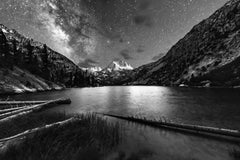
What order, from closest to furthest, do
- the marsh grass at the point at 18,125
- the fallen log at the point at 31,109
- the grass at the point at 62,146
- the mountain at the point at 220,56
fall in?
1. the grass at the point at 62,146
2. the marsh grass at the point at 18,125
3. the fallen log at the point at 31,109
4. the mountain at the point at 220,56

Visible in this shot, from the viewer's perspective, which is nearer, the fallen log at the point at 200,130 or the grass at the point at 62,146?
the grass at the point at 62,146

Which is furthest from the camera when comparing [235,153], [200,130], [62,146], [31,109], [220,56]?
[220,56]

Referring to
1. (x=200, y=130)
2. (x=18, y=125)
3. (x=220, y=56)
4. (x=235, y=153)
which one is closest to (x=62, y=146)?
(x=18, y=125)

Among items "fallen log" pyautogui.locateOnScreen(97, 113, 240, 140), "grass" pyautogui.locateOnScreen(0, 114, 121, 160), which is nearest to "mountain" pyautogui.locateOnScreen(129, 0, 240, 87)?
"fallen log" pyautogui.locateOnScreen(97, 113, 240, 140)

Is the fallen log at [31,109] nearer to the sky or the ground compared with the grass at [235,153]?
nearer to the sky

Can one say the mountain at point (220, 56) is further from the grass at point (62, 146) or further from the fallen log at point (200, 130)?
the grass at point (62, 146)

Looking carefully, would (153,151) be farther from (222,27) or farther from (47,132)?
(222,27)

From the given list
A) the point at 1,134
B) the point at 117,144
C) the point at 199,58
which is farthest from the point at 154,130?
the point at 199,58

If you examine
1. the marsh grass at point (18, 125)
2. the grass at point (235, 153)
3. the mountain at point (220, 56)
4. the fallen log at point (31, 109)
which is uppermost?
the mountain at point (220, 56)

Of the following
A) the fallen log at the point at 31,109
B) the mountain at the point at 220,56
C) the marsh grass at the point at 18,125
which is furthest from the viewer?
the mountain at the point at 220,56

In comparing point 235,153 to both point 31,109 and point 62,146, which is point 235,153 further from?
point 31,109

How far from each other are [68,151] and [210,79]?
13211 cm

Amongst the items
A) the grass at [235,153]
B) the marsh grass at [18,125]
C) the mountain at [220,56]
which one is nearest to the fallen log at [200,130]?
the grass at [235,153]

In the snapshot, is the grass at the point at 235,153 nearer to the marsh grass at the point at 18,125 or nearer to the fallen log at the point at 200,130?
the fallen log at the point at 200,130
